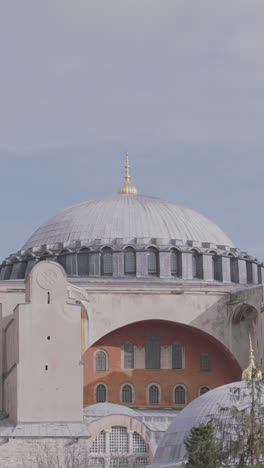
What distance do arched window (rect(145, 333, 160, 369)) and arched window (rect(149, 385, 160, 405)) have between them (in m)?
0.81

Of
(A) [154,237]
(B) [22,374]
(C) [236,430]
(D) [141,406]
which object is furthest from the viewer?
(A) [154,237]

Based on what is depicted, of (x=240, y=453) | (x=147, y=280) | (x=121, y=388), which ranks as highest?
(x=147, y=280)

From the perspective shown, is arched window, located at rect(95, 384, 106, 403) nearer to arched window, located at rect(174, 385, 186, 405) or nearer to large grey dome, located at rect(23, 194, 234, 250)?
arched window, located at rect(174, 385, 186, 405)

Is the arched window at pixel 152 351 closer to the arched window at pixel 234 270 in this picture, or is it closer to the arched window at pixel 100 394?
the arched window at pixel 100 394

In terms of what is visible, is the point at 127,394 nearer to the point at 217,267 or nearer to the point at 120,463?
the point at 120,463

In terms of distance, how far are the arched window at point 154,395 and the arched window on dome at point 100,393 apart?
1771mm

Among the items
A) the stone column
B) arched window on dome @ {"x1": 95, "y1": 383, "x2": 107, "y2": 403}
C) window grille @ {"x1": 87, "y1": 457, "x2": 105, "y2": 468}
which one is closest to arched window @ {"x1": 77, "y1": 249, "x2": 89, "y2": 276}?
arched window on dome @ {"x1": 95, "y1": 383, "x2": 107, "y2": 403}

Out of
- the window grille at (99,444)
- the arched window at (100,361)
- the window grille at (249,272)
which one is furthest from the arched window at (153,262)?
the window grille at (99,444)

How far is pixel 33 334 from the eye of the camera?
166ft

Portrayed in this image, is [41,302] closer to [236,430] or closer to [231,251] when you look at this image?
[231,251]

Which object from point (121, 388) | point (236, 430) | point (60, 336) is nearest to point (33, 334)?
point (60, 336)

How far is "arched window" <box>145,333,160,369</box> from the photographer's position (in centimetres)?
5525

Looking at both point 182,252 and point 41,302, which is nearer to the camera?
point 41,302

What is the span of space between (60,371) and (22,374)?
1324mm
